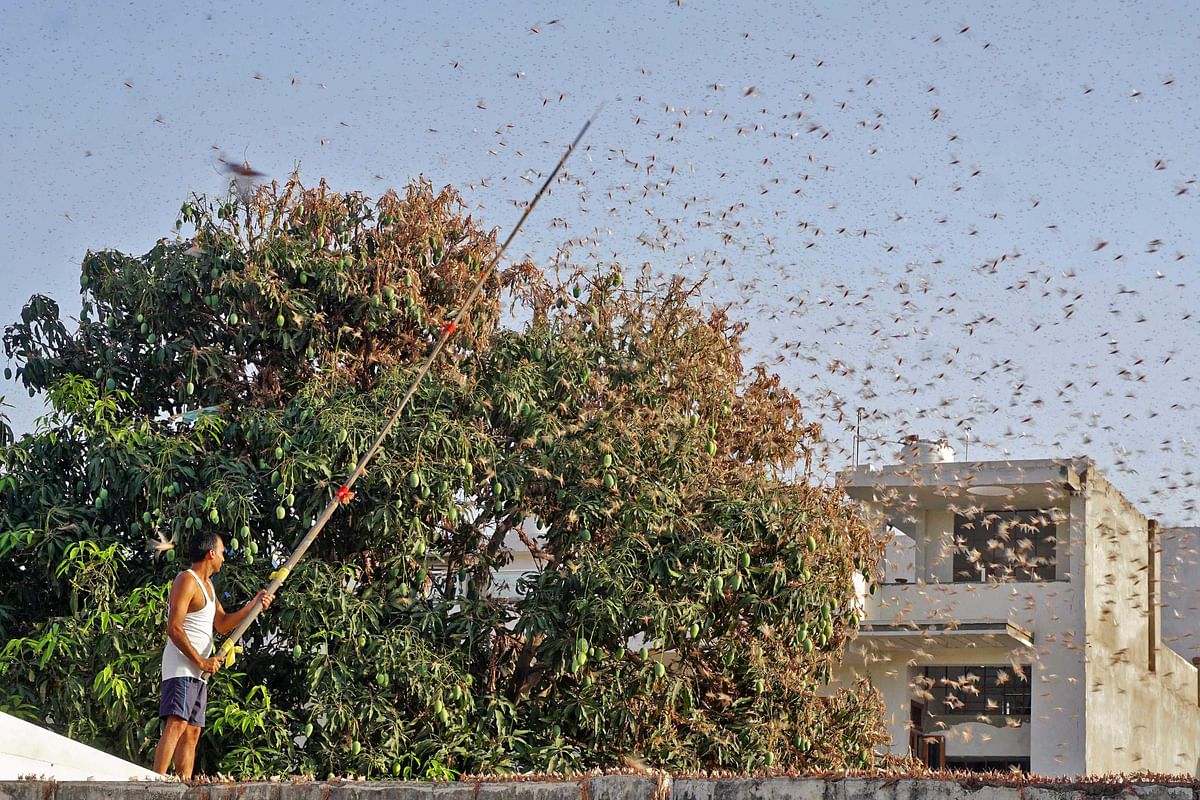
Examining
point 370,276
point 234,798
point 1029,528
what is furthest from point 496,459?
point 1029,528

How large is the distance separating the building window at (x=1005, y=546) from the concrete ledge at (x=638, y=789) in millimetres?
15421

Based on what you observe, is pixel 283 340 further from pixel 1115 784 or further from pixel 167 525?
pixel 1115 784

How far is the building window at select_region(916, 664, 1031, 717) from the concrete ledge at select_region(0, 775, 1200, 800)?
14.9 m

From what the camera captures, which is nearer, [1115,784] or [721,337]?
[1115,784]

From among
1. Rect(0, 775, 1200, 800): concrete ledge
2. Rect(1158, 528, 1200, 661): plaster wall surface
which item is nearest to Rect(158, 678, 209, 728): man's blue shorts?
Rect(0, 775, 1200, 800): concrete ledge

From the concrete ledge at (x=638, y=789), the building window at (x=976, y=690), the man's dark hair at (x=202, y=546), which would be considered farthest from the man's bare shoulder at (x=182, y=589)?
the building window at (x=976, y=690)

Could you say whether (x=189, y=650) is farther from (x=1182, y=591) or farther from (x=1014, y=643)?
(x=1182, y=591)

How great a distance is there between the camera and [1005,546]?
19.9 metres

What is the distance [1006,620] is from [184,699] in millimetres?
13508

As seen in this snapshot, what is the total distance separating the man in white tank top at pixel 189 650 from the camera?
695 centimetres

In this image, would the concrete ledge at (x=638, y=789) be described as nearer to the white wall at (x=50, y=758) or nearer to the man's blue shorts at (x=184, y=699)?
the white wall at (x=50, y=758)

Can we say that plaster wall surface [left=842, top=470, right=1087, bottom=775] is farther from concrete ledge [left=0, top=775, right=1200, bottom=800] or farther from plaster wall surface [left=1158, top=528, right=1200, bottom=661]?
concrete ledge [left=0, top=775, right=1200, bottom=800]

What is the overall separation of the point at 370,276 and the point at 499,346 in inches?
41.5

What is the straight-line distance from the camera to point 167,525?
10516 millimetres
